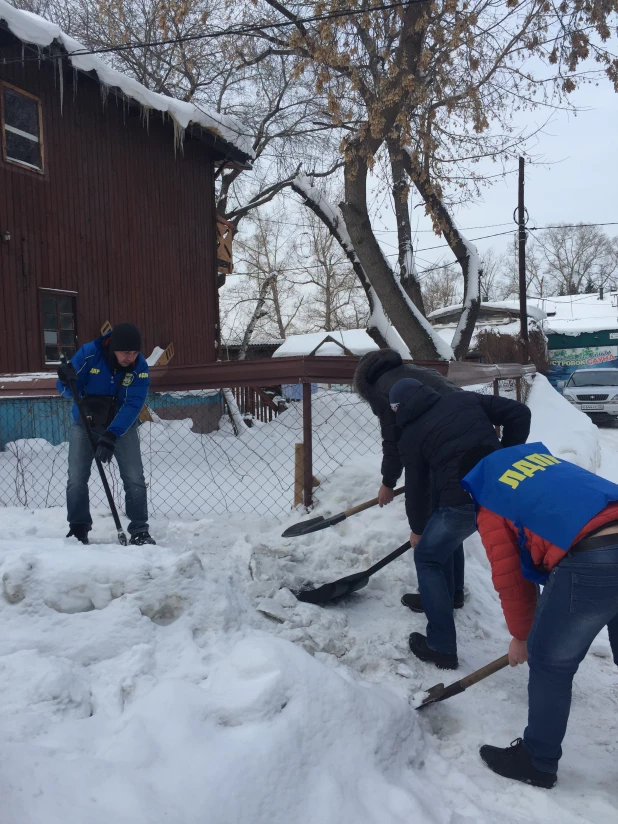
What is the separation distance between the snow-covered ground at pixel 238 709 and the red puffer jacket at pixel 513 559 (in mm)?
620

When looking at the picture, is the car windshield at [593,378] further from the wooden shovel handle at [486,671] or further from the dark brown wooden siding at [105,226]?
the wooden shovel handle at [486,671]

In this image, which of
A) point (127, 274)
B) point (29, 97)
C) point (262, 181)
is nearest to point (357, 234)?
point (127, 274)

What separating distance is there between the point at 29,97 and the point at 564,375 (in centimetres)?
2103

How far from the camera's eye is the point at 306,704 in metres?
2.15

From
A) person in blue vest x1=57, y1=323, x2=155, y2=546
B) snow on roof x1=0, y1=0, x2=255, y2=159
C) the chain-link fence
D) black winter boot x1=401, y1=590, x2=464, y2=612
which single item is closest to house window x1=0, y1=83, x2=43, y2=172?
snow on roof x1=0, y1=0, x2=255, y2=159

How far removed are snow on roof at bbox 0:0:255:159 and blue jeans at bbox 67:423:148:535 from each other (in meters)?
7.12

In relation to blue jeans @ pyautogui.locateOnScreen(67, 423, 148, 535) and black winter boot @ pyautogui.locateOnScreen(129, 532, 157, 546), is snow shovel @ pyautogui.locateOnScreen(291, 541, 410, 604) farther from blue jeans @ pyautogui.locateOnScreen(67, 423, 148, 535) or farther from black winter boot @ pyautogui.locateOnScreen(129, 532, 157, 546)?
blue jeans @ pyautogui.locateOnScreen(67, 423, 148, 535)

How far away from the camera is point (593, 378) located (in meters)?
16.5

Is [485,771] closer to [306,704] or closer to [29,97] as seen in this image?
[306,704]

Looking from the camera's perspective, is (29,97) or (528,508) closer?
(528,508)

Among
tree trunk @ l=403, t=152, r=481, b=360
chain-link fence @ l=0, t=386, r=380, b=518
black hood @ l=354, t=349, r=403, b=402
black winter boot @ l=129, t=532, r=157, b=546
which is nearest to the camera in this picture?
black hood @ l=354, t=349, r=403, b=402

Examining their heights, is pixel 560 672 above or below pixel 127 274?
below

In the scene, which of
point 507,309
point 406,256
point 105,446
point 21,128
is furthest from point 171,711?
point 507,309

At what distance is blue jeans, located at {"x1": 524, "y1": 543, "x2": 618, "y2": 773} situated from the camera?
1.90 m
